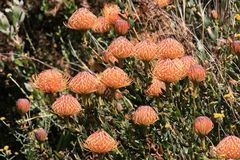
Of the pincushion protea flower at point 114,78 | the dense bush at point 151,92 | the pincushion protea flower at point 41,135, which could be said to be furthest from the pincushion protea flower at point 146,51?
the pincushion protea flower at point 41,135

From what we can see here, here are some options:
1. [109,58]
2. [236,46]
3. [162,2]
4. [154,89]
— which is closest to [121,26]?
[109,58]

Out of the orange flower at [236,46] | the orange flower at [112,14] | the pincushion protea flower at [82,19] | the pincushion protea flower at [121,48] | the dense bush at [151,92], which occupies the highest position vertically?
the pincushion protea flower at [82,19]

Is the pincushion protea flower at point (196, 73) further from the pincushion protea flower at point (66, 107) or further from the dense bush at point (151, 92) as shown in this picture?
the pincushion protea flower at point (66, 107)

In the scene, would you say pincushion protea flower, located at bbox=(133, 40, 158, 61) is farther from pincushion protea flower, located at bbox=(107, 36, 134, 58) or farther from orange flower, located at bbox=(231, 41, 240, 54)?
orange flower, located at bbox=(231, 41, 240, 54)

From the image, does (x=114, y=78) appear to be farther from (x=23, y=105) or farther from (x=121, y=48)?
(x=23, y=105)

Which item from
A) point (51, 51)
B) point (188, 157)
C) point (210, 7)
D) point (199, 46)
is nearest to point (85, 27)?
point (199, 46)

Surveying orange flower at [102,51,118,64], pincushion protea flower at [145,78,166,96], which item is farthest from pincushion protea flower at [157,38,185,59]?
orange flower at [102,51,118,64]

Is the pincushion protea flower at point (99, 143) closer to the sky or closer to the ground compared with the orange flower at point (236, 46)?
closer to the ground
